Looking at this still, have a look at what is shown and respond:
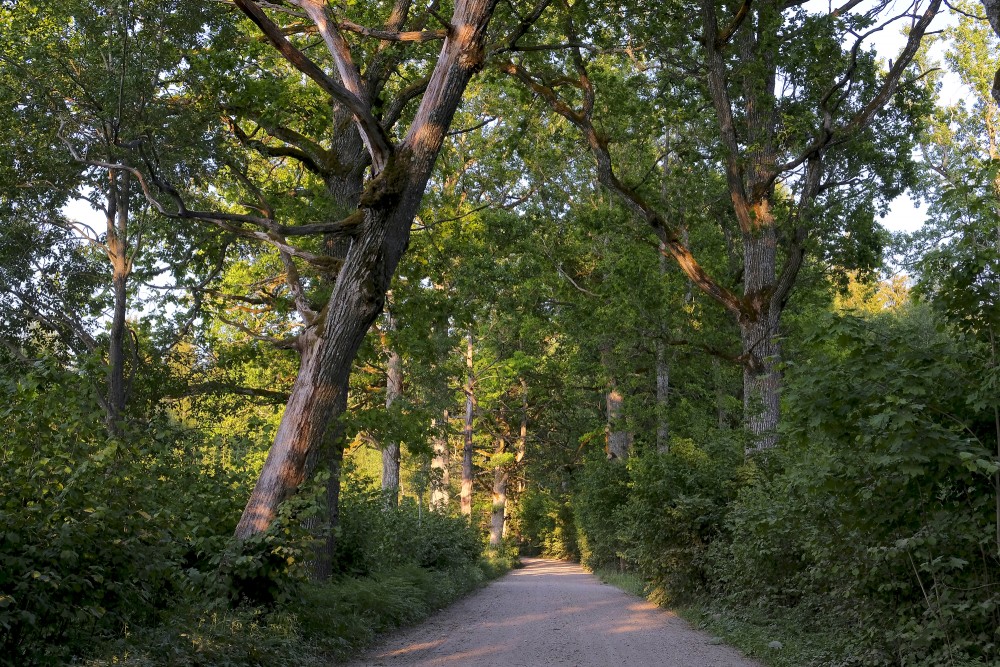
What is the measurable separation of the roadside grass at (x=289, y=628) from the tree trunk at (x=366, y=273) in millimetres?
1223

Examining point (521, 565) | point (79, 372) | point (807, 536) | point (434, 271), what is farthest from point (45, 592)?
point (521, 565)

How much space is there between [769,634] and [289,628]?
18.8ft

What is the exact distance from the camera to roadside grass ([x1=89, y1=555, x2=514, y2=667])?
6.79 m

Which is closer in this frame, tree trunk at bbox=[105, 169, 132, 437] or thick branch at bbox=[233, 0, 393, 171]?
thick branch at bbox=[233, 0, 393, 171]

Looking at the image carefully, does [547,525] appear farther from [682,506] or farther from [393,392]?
[682,506]

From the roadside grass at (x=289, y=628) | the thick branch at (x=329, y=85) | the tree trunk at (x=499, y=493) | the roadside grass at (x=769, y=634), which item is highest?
the thick branch at (x=329, y=85)

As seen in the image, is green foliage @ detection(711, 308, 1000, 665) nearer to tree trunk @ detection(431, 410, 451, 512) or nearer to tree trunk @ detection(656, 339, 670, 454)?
tree trunk @ detection(656, 339, 670, 454)

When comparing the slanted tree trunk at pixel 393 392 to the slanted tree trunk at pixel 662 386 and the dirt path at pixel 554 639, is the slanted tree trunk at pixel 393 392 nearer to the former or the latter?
the dirt path at pixel 554 639

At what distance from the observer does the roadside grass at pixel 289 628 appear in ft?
22.3

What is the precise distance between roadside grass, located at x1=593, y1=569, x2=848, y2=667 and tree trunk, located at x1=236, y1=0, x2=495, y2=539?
560 cm

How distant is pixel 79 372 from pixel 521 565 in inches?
1493

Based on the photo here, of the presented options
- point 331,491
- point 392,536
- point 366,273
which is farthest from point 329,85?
point 392,536

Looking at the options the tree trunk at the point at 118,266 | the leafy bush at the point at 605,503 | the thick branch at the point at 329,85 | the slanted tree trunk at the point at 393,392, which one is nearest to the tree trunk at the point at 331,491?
the thick branch at the point at 329,85

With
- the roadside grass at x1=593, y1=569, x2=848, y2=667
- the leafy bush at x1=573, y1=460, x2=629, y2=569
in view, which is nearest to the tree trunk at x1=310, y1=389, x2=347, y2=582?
the roadside grass at x1=593, y1=569, x2=848, y2=667
